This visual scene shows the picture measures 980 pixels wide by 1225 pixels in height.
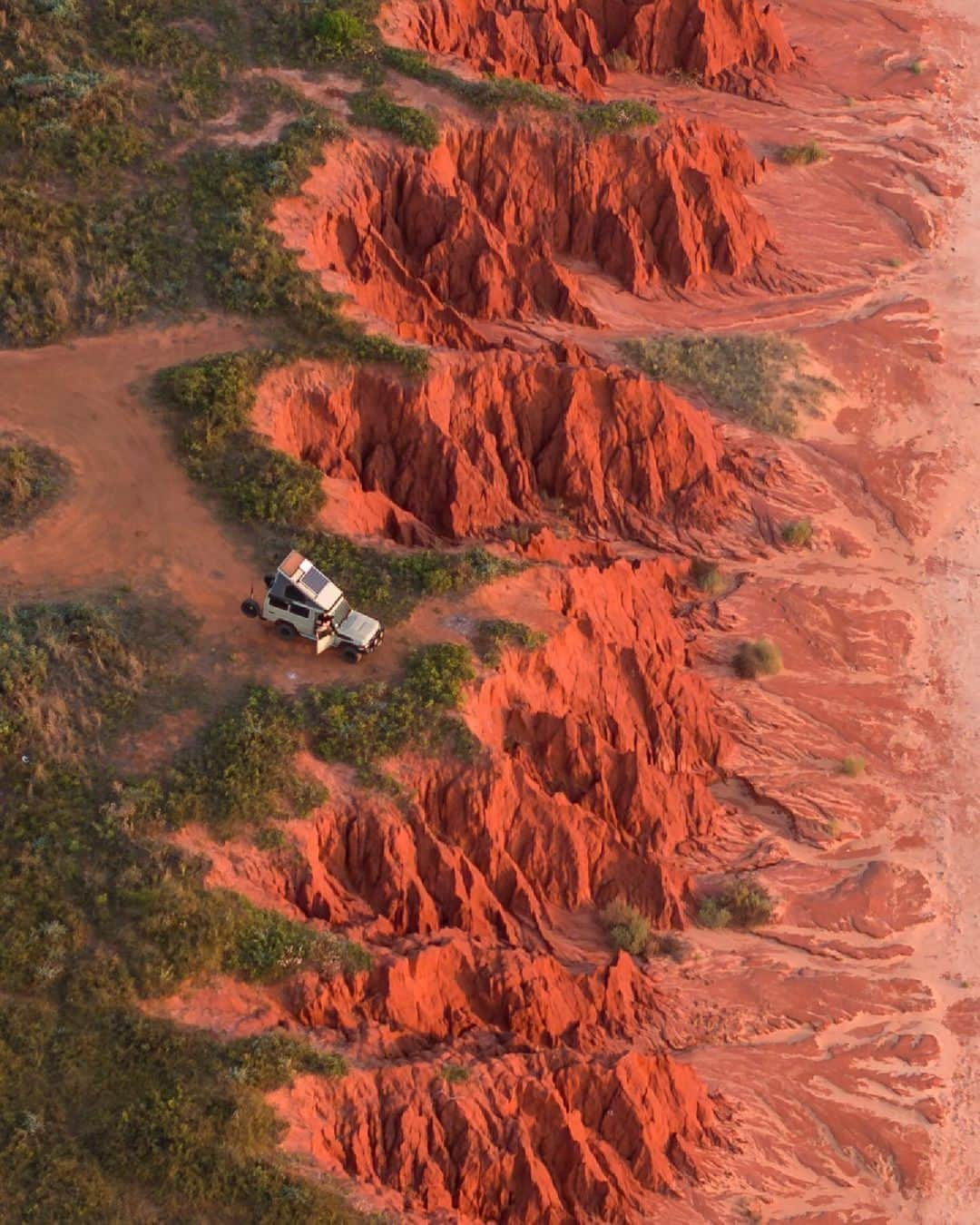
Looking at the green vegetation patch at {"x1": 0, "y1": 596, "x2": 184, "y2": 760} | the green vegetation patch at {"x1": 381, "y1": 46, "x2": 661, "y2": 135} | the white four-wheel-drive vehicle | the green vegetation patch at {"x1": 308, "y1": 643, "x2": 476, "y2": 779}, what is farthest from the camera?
the green vegetation patch at {"x1": 381, "y1": 46, "x2": 661, "y2": 135}

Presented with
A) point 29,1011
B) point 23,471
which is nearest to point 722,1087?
point 29,1011

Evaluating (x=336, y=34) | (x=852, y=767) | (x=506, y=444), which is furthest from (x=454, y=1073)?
(x=336, y=34)

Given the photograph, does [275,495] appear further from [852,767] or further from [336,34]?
[336,34]

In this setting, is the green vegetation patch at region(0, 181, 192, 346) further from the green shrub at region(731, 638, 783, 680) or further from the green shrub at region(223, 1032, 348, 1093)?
the green shrub at region(223, 1032, 348, 1093)

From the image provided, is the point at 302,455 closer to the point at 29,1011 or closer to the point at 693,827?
the point at 693,827

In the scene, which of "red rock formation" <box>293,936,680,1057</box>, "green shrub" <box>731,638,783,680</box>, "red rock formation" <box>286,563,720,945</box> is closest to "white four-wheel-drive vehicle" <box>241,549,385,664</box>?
"red rock formation" <box>286,563,720,945</box>
